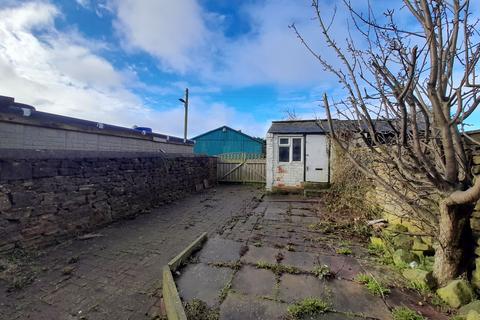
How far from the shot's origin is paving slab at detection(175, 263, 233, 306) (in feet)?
8.13

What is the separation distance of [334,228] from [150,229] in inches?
169

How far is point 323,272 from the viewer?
2.98 m

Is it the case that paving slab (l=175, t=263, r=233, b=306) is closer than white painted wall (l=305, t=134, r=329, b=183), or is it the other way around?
paving slab (l=175, t=263, r=233, b=306)

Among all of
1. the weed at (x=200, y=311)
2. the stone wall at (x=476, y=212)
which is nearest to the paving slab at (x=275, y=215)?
the stone wall at (x=476, y=212)

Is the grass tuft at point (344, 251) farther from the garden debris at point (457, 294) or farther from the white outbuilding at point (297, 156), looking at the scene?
the white outbuilding at point (297, 156)

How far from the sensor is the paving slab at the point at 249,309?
2162 mm

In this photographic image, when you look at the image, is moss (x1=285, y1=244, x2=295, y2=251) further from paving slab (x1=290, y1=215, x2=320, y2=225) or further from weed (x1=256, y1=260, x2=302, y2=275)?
→ paving slab (x1=290, y1=215, x2=320, y2=225)

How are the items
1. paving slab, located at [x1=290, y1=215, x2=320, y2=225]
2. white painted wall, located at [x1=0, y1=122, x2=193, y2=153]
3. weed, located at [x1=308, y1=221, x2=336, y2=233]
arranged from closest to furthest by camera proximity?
white painted wall, located at [x1=0, y1=122, x2=193, y2=153], weed, located at [x1=308, y1=221, x2=336, y2=233], paving slab, located at [x1=290, y1=215, x2=320, y2=225]

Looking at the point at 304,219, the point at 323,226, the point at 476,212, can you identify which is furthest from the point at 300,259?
the point at 304,219

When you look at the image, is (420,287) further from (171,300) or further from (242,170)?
(242,170)

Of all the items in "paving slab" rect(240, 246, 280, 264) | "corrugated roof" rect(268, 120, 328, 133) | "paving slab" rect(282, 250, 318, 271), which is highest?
"corrugated roof" rect(268, 120, 328, 133)

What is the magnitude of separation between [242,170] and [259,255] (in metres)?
10.1

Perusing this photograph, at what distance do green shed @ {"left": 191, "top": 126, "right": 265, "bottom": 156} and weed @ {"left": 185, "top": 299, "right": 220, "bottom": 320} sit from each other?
58.2ft

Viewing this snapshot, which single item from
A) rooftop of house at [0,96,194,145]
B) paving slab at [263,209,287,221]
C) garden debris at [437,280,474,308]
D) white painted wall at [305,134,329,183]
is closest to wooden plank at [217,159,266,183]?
white painted wall at [305,134,329,183]
